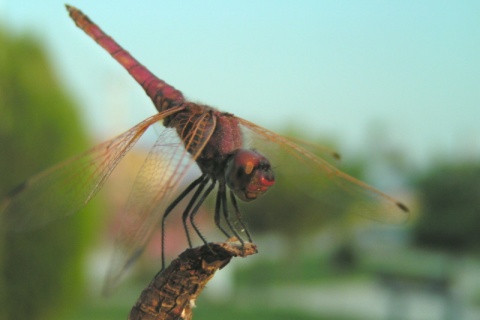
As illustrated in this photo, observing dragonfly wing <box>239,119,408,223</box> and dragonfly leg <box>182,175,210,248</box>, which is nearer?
dragonfly leg <box>182,175,210,248</box>

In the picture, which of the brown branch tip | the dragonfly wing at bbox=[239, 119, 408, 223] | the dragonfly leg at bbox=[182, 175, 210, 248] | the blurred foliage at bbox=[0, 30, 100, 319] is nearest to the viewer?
the brown branch tip

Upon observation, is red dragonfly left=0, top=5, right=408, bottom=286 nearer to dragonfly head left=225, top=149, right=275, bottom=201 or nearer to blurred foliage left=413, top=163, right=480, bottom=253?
dragonfly head left=225, top=149, right=275, bottom=201

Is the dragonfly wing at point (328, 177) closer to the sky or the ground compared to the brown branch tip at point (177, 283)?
closer to the sky

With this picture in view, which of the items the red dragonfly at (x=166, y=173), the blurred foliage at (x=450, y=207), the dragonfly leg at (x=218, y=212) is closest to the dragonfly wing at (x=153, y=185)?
the red dragonfly at (x=166, y=173)

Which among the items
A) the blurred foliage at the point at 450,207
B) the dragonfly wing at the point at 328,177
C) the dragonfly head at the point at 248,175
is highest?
the blurred foliage at the point at 450,207

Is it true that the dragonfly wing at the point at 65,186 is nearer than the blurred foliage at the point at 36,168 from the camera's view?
Yes

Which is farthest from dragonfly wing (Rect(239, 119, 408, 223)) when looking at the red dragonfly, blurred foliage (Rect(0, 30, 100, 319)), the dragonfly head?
blurred foliage (Rect(0, 30, 100, 319))

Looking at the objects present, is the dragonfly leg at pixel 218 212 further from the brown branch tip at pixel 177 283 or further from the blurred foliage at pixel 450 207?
the blurred foliage at pixel 450 207
